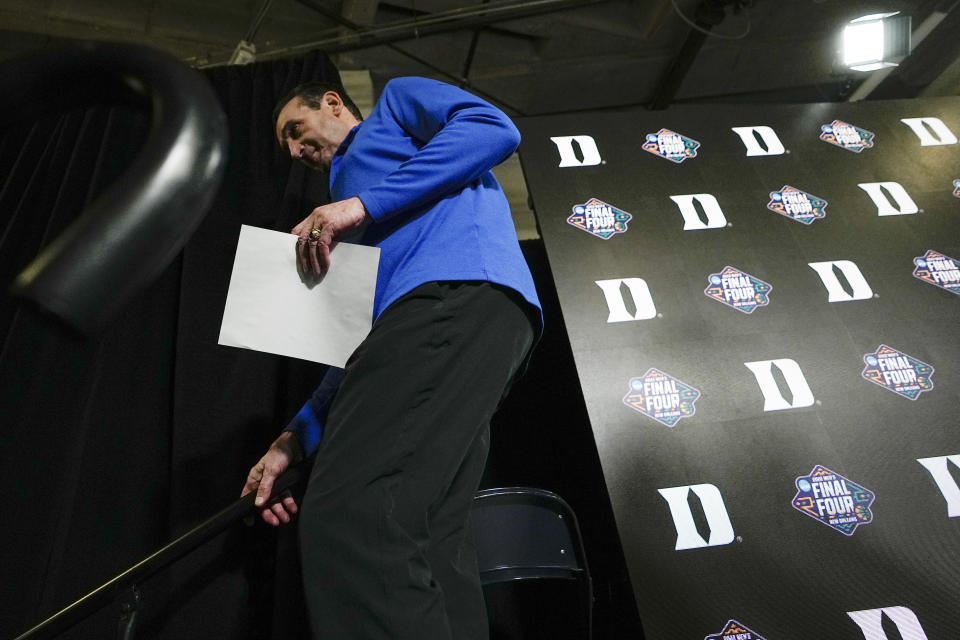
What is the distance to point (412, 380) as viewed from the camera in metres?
0.81

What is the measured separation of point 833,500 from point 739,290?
0.65 metres

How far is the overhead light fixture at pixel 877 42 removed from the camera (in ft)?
8.93

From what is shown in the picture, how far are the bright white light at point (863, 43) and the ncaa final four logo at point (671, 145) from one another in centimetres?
111

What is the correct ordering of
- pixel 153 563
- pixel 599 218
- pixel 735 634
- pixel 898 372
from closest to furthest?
pixel 153 563 < pixel 735 634 < pixel 898 372 < pixel 599 218

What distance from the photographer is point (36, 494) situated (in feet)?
5.14

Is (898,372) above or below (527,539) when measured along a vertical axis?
above

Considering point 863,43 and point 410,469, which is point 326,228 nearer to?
point 410,469

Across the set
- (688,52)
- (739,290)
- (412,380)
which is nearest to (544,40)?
(688,52)

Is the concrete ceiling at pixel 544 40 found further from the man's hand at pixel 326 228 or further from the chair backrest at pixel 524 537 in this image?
the chair backrest at pixel 524 537

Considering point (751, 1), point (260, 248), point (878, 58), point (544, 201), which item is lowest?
point (260, 248)

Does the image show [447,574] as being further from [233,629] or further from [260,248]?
[233,629]

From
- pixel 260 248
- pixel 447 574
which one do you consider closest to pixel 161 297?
pixel 260 248

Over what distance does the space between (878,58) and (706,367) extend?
1918 mm

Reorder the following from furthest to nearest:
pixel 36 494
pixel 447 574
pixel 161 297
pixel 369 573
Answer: pixel 161 297, pixel 36 494, pixel 447 574, pixel 369 573
